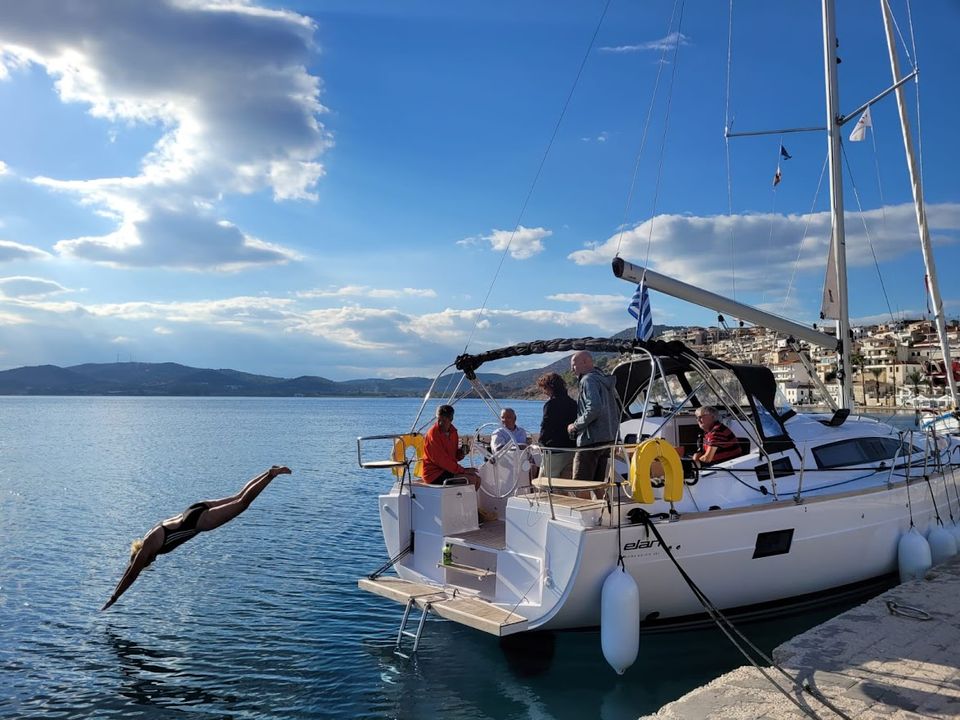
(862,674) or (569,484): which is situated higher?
(569,484)

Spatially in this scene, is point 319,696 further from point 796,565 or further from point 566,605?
point 796,565

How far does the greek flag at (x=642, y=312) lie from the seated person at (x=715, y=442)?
4.45ft

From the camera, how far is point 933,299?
15656 millimetres

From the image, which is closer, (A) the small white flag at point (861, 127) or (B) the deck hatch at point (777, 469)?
(B) the deck hatch at point (777, 469)

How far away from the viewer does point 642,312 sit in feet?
32.1

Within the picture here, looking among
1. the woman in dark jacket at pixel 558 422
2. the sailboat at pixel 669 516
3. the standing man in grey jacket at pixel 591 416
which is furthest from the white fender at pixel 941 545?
the woman in dark jacket at pixel 558 422

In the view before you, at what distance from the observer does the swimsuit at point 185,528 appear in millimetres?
8227

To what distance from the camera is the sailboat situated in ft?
22.6

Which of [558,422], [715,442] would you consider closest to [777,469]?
[715,442]

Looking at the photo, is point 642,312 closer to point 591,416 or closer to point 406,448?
point 591,416

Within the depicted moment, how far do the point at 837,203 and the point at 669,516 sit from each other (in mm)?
8760

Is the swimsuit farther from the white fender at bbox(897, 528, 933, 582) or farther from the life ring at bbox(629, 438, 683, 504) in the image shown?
the white fender at bbox(897, 528, 933, 582)

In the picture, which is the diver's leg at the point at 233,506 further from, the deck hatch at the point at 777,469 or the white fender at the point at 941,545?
the white fender at the point at 941,545

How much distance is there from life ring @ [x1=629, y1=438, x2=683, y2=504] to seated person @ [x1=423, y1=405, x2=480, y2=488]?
8.65ft
